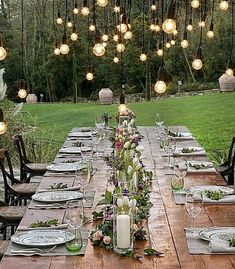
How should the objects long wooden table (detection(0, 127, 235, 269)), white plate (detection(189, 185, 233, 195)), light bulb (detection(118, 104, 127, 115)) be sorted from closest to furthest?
1. long wooden table (detection(0, 127, 235, 269))
2. white plate (detection(189, 185, 233, 195))
3. light bulb (detection(118, 104, 127, 115))

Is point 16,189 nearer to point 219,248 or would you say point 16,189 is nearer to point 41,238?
point 41,238

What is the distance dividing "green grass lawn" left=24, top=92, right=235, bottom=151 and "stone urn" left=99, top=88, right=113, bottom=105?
110 millimetres

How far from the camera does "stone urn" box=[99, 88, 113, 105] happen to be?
43.0ft

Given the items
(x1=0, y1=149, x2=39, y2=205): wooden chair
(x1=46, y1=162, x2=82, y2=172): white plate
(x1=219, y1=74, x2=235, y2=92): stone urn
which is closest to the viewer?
(x1=46, y1=162, x2=82, y2=172): white plate

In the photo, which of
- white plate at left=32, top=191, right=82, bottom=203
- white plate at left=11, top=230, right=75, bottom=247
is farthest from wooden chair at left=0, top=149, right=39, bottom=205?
white plate at left=11, top=230, right=75, bottom=247

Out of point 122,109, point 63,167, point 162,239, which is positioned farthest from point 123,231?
point 122,109

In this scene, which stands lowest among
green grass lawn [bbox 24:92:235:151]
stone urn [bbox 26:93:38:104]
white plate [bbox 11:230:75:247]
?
green grass lawn [bbox 24:92:235:151]

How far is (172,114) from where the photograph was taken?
13.3m

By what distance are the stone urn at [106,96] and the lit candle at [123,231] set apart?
32.3 feet

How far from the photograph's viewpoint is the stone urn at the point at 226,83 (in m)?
13.8

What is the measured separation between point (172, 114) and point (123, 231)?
10139 millimetres

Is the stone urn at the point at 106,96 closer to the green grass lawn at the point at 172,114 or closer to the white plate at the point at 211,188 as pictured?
the green grass lawn at the point at 172,114

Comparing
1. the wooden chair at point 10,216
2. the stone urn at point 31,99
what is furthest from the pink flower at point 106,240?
the stone urn at point 31,99

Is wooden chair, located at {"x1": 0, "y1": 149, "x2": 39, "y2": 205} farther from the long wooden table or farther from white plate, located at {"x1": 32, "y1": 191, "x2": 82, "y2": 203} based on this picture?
white plate, located at {"x1": 32, "y1": 191, "x2": 82, "y2": 203}
